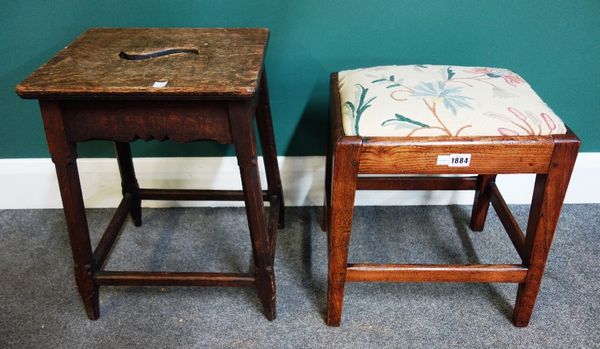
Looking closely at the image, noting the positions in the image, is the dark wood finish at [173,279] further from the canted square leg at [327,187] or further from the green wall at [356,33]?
the green wall at [356,33]

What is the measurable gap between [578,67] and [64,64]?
1156 mm

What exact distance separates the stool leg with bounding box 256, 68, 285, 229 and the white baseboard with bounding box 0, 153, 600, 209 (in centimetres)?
12

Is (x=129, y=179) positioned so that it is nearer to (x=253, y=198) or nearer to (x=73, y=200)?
(x=73, y=200)

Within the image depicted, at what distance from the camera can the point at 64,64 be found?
37.6 inches

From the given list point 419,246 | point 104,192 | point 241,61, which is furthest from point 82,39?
point 419,246

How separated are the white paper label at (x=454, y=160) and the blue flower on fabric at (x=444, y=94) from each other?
0.08 m

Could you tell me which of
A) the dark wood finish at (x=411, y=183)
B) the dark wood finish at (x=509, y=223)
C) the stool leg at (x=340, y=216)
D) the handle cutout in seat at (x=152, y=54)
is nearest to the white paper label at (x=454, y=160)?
the stool leg at (x=340, y=216)

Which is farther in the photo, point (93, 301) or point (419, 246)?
point (419, 246)

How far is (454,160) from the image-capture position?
3.03ft

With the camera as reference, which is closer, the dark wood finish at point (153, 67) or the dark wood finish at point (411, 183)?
the dark wood finish at point (153, 67)

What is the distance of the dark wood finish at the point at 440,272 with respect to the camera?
1050mm

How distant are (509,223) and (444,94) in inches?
14.1

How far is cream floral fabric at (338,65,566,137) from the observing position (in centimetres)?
92

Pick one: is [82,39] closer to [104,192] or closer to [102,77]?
[102,77]
